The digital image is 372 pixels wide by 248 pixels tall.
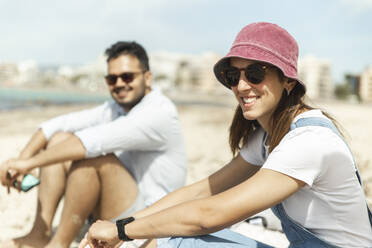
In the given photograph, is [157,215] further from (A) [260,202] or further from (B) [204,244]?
(A) [260,202]

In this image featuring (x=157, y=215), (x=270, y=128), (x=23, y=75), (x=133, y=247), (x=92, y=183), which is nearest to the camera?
(x=157, y=215)

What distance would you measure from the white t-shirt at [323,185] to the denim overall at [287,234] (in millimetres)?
25

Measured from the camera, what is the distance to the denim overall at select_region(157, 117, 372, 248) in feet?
4.56

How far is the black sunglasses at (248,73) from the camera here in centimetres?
148

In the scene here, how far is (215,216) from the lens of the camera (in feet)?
4.44

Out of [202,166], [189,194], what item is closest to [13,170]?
[189,194]

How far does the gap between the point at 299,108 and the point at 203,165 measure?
425 centimetres

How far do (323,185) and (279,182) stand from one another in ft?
0.61

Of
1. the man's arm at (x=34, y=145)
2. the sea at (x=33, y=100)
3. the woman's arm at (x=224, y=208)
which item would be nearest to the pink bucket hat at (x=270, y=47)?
the woman's arm at (x=224, y=208)

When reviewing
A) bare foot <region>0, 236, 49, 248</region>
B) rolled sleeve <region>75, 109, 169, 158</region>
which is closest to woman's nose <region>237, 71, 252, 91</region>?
rolled sleeve <region>75, 109, 169, 158</region>

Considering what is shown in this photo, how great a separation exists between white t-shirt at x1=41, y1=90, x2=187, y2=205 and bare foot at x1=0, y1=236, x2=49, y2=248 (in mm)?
689

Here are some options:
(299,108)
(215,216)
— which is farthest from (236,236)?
(299,108)

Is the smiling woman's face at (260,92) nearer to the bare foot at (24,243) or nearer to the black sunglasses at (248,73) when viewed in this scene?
the black sunglasses at (248,73)

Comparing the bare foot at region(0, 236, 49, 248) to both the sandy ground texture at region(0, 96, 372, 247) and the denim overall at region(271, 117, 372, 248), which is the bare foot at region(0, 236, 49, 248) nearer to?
the sandy ground texture at region(0, 96, 372, 247)
